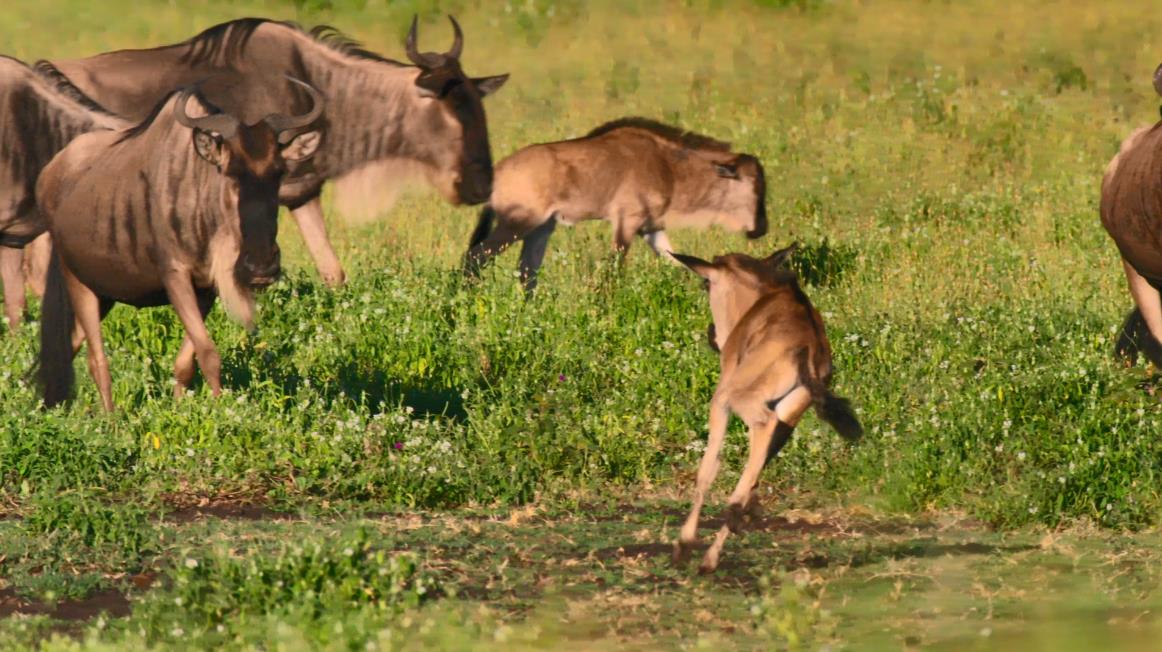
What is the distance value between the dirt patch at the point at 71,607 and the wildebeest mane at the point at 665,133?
366 inches

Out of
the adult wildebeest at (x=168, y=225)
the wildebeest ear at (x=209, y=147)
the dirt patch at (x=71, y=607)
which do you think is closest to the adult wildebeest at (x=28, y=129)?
the adult wildebeest at (x=168, y=225)

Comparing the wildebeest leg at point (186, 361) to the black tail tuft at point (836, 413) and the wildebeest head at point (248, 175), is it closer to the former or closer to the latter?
the wildebeest head at point (248, 175)

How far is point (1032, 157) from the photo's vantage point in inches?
808

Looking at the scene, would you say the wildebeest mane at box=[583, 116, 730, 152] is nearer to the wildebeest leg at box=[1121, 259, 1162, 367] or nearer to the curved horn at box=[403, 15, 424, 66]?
the curved horn at box=[403, 15, 424, 66]

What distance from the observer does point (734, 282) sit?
28.9ft

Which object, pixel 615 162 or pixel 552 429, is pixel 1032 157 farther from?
pixel 552 429

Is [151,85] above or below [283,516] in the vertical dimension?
above

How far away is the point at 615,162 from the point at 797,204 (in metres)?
2.91

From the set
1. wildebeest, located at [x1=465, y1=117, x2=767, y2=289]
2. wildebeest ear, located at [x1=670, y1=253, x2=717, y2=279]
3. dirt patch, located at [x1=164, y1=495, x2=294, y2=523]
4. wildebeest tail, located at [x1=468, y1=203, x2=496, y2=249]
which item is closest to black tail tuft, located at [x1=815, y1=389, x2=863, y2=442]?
wildebeest ear, located at [x1=670, y1=253, x2=717, y2=279]

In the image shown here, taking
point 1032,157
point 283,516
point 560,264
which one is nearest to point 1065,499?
point 283,516

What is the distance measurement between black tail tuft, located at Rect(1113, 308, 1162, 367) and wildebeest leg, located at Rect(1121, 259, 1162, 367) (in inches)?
1.6

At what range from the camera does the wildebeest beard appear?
1034cm

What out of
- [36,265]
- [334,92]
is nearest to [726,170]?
[334,92]

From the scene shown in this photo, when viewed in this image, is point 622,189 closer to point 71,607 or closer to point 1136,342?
point 1136,342
